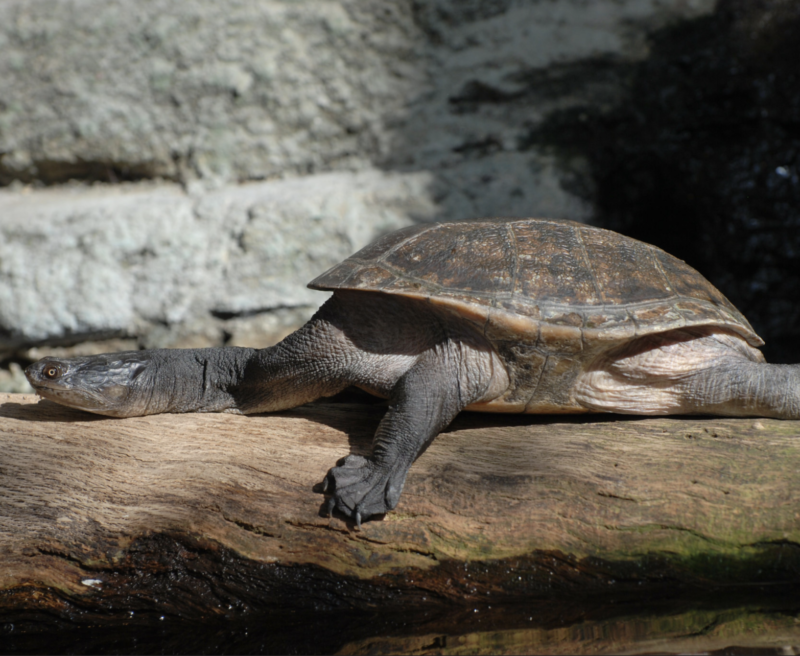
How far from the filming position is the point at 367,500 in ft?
6.77

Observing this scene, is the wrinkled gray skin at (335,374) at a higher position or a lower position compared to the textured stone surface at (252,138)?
lower

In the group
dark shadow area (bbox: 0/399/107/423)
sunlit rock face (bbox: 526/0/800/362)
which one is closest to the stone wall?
sunlit rock face (bbox: 526/0/800/362)

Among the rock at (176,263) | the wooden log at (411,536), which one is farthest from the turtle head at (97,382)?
the rock at (176,263)

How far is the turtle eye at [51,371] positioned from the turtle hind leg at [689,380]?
1.98 metres

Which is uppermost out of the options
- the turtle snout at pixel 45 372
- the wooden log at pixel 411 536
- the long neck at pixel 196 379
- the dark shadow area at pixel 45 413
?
the turtle snout at pixel 45 372

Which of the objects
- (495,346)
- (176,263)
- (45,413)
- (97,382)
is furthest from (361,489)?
(176,263)

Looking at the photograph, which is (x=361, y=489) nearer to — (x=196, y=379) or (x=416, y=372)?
(x=416, y=372)

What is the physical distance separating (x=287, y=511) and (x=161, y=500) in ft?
1.40

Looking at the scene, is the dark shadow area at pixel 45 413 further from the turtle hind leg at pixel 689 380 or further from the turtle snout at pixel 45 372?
the turtle hind leg at pixel 689 380

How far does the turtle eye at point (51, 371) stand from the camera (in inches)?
96.7

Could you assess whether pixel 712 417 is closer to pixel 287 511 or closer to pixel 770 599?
pixel 770 599

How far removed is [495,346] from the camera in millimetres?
2385

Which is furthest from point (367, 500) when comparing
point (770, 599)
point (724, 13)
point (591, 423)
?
point (724, 13)

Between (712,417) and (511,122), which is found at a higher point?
(511,122)
